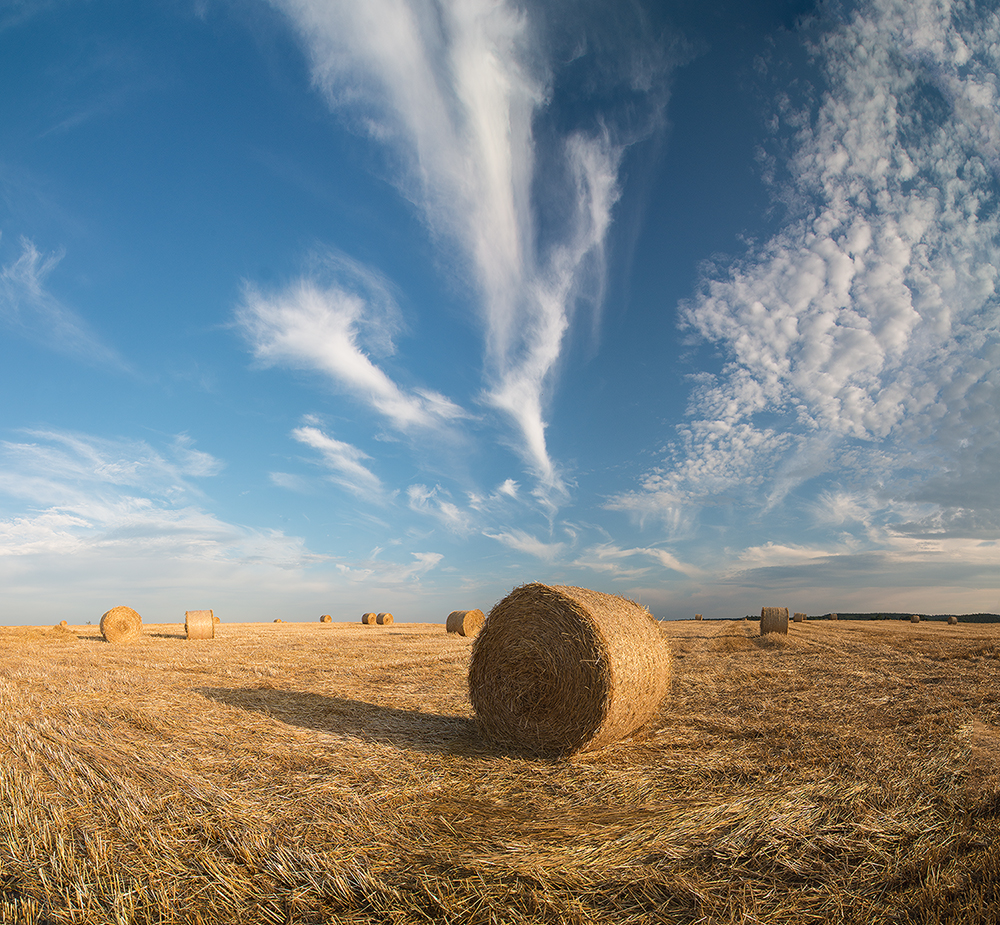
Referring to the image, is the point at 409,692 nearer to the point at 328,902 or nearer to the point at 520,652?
the point at 520,652

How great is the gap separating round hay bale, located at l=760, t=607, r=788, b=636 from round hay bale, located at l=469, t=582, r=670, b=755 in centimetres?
1559

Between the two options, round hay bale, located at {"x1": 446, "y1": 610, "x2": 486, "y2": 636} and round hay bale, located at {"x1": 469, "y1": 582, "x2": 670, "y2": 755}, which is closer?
round hay bale, located at {"x1": 469, "y1": 582, "x2": 670, "y2": 755}

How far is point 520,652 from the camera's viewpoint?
255 inches

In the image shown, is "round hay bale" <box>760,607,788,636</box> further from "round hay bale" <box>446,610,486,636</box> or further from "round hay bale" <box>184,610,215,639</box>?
"round hay bale" <box>184,610,215,639</box>

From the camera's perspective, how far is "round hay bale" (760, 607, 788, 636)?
799 inches

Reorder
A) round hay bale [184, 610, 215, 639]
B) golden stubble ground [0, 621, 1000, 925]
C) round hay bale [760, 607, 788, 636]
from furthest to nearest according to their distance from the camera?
round hay bale [184, 610, 215, 639]
round hay bale [760, 607, 788, 636]
golden stubble ground [0, 621, 1000, 925]

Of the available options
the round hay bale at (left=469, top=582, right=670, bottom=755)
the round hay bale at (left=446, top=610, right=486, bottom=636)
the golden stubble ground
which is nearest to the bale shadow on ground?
the golden stubble ground

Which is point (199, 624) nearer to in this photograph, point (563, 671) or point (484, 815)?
point (563, 671)

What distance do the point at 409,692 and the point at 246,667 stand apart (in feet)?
17.4

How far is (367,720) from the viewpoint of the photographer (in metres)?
6.84

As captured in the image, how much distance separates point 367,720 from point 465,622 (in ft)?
56.6

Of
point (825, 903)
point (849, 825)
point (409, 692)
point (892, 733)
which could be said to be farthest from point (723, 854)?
point (409, 692)

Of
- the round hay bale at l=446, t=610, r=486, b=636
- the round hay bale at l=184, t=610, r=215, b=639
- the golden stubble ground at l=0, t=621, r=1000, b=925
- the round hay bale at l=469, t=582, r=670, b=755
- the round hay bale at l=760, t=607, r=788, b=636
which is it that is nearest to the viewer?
the golden stubble ground at l=0, t=621, r=1000, b=925

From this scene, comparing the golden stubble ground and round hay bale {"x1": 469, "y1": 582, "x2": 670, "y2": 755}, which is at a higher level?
round hay bale {"x1": 469, "y1": 582, "x2": 670, "y2": 755}
